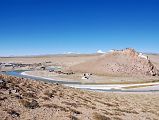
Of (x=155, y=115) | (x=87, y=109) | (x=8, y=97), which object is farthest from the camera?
(x=155, y=115)

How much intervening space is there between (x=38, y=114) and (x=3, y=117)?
9.92 feet

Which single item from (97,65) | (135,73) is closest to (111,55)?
(97,65)

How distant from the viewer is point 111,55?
128m

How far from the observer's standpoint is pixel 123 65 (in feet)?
392

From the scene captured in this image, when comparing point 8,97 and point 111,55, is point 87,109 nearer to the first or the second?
point 8,97

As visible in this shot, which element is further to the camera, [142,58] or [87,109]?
[142,58]

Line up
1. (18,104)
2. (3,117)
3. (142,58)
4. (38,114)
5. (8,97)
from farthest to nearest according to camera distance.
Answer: (142,58) → (8,97) → (18,104) → (38,114) → (3,117)

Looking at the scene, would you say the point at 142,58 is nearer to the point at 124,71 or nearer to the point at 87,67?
the point at 124,71

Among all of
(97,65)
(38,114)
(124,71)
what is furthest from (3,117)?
(97,65)

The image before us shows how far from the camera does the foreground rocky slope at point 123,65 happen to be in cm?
11650

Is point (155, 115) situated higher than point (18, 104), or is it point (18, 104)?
point (18, 104)

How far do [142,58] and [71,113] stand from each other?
4129 inches

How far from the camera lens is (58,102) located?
27.7 m

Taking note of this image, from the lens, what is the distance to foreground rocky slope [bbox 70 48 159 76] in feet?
382
